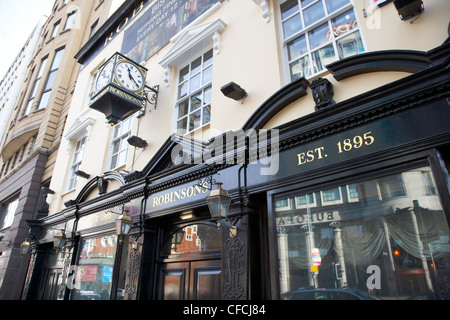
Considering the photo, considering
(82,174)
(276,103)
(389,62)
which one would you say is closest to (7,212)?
(82,174)

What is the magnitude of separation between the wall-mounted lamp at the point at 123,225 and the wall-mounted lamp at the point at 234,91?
127 inches

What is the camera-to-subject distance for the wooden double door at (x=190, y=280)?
4844mm

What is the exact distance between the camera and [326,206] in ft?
12.3

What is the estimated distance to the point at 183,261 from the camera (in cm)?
544

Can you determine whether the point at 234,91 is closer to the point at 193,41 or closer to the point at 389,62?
the point at 389,62

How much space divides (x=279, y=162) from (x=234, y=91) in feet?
5.31

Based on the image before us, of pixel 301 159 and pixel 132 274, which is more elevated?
pixel 301 159

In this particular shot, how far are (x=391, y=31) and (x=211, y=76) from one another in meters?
3.64

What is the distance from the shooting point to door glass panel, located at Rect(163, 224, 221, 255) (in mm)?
5117

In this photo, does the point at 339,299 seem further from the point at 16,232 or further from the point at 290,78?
the point at 16,232

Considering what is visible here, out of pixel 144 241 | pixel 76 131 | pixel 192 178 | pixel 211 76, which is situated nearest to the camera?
pixel 192 178

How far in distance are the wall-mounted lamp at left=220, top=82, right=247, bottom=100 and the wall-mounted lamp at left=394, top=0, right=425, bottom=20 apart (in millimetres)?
2481

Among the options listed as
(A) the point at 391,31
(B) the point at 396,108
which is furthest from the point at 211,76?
(B) the point at 396,108

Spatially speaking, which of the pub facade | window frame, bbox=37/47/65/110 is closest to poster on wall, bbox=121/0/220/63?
the pub facade
